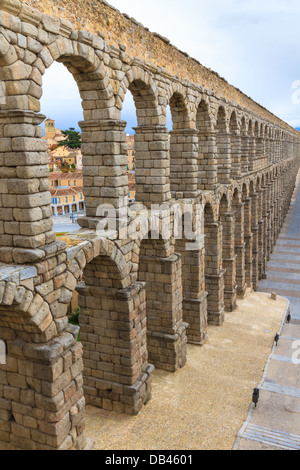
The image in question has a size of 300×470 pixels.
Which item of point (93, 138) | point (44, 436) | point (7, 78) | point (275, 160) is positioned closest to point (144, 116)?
point (93, 138)

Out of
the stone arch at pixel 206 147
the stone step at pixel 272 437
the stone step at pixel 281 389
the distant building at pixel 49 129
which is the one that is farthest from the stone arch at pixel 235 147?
the distant building at pixel 49 129

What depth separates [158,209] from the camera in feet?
42.9

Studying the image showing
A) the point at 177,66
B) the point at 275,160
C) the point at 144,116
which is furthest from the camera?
the point at 275,160

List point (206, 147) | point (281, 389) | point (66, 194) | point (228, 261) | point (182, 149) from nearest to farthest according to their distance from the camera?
point (281, 389) → point (182, 149) → point (206, 147) → point (228, 261) → point (66, 194)

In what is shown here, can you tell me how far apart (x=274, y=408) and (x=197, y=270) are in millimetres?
Result: 5925

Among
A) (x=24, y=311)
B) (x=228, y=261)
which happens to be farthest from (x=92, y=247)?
(x=228, y=261)

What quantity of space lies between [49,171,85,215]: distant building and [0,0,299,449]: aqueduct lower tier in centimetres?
1512

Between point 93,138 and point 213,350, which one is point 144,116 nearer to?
point 93,138

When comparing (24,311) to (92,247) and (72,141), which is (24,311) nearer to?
(92,247)

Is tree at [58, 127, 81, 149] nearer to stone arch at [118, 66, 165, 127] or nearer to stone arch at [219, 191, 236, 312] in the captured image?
stone arch at [219, 191, 236, 312]

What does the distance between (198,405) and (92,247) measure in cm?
649

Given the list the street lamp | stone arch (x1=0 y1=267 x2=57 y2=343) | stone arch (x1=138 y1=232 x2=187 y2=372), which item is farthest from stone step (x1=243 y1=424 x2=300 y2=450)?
stone arch (x1=0 y1=267 x2=57 y2=343)

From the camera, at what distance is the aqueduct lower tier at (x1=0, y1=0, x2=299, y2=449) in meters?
7.48

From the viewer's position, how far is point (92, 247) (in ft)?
31.1
